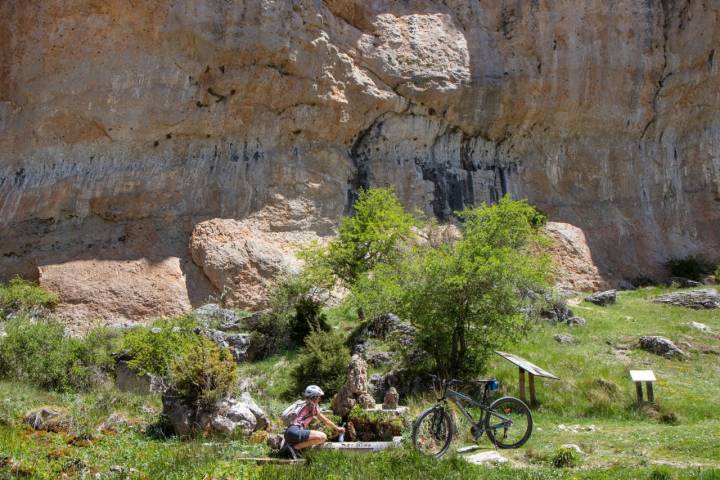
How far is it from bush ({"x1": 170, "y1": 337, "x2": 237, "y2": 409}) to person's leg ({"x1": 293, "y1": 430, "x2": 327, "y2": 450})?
2.46 m

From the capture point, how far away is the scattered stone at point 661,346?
15.0m

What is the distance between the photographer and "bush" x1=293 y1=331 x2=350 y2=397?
45.3 feet

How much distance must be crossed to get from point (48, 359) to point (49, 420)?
4.14 metres

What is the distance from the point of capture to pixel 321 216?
25.0 m

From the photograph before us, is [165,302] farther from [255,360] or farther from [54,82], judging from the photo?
[54,82]

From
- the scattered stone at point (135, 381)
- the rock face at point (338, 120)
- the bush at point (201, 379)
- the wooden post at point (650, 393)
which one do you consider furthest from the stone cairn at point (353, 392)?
the rock face at point (338, 120)

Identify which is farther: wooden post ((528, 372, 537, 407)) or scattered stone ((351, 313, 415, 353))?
scattered stone ((351, 313, 415, 353))

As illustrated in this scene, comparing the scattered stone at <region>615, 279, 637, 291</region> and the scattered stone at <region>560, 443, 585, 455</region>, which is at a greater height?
the scattered stone at <region>615, 279, 637, 291</region>

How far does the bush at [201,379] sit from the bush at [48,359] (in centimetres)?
398

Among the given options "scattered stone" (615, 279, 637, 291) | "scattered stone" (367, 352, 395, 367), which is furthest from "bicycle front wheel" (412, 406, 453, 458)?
"scattered stone" (615, 279, 637, 291)

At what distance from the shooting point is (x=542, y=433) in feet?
32.9

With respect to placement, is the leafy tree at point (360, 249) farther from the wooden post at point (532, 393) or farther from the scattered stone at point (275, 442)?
the scattered stone at point (275, 442)

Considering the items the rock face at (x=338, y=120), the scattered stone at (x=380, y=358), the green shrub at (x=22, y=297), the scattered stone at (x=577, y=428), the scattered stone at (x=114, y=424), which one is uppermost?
the rock face at (x=338, y=120)

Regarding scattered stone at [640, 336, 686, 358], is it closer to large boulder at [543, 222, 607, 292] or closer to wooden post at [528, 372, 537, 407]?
wooden post at [528, 372, 537, 407]
